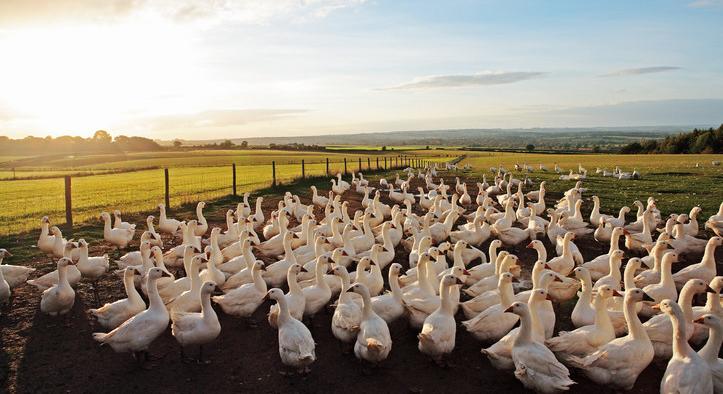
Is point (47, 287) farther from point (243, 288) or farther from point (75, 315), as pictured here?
point (243, 288)

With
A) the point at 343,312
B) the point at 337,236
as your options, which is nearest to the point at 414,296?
the point at 343,312

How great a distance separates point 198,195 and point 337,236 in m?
15.0

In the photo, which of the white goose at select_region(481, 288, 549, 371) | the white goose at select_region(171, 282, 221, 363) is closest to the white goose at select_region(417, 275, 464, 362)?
the white goose at select_region(481, 288, 549, 371)

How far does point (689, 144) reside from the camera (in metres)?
75.1

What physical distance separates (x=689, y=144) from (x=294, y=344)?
8477cm

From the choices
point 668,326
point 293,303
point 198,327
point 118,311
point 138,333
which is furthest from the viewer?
point 293,303

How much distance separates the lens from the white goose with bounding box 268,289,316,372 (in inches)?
265

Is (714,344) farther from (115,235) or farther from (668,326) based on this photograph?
(115,235)

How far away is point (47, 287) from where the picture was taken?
9.59m

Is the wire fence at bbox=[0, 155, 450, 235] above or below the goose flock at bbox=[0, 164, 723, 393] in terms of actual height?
above

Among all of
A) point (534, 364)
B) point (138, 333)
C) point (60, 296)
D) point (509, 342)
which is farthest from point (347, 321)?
point (60, 296)

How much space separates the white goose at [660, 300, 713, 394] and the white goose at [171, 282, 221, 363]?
585cm

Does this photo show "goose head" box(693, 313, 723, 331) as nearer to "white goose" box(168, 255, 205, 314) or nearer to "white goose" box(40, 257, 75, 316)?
"white goose" box(168, 255, 205, 314)

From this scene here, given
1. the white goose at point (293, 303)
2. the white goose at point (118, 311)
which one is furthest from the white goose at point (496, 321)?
the white goose at point (118, 311)
